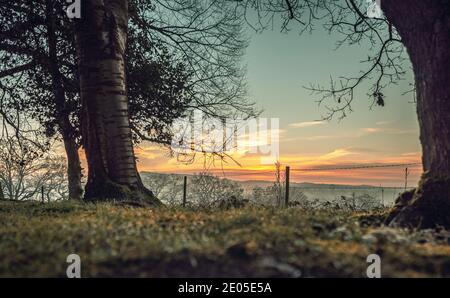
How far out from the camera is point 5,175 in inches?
1857

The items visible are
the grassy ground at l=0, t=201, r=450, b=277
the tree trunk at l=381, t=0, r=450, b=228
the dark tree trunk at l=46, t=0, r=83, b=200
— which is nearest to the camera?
the grassy ground at l=0, t=201, r=450, b=277

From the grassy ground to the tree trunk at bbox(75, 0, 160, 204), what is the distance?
4638 mm

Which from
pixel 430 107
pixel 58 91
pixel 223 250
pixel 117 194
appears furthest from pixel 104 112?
pixel 223 250

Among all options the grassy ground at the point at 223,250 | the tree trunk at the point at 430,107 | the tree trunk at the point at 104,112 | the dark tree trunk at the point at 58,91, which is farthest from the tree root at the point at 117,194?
the dark tree trunk at the point at 58,91

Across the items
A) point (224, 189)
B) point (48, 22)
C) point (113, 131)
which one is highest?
point (48, 22)

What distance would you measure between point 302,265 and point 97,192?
7.28 meters

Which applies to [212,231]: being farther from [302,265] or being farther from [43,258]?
[43,258]

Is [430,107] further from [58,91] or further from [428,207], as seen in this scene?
[58,91]

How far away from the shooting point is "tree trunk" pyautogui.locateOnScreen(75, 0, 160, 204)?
1027cm

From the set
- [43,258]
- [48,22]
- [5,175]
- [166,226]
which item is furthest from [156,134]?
[5,175]

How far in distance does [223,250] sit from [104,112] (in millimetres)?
6987

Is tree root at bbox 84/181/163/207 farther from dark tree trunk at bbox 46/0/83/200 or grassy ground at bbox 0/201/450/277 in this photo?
dark tree trunk at bbox 46/0/83/200

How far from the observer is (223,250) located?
159 inches

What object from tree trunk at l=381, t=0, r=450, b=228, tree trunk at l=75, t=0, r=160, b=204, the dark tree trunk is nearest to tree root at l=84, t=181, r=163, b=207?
tree trunk at l=75, t=0, r=160, b=204
